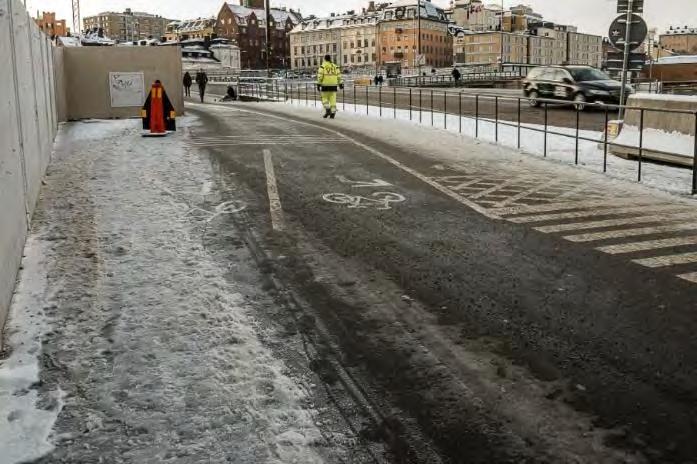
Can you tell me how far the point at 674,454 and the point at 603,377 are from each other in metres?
0.89

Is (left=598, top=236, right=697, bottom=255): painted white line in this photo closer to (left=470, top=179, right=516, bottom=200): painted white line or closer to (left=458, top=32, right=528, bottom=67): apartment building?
(left=470, top=179, right=516, bottom=200): painted white line

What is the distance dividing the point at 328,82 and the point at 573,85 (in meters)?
11.1

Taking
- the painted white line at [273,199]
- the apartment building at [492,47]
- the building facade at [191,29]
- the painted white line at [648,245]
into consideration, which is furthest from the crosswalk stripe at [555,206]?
the building facade at [191,29]

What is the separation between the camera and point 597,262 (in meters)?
6.84

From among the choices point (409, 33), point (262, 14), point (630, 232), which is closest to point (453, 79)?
point (409, 33)

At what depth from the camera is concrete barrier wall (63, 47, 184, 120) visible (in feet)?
79.2

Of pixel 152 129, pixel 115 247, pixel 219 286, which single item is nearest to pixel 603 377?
pixel 219 286

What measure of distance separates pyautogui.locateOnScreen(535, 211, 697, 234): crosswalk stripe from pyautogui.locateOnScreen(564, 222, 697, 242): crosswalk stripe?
0.89ft

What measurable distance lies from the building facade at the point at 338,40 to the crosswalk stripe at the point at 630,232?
494 ft

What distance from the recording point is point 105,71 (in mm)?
24641

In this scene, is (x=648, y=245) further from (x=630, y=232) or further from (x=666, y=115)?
(x=666, y=115)

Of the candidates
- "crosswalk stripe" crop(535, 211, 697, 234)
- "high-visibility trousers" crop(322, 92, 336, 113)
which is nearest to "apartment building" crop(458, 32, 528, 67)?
"high-visibility trousers" crop(322, 92, 336, 113)

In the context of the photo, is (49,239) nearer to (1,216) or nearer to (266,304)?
(1,216)

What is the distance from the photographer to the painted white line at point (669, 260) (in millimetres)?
6754
